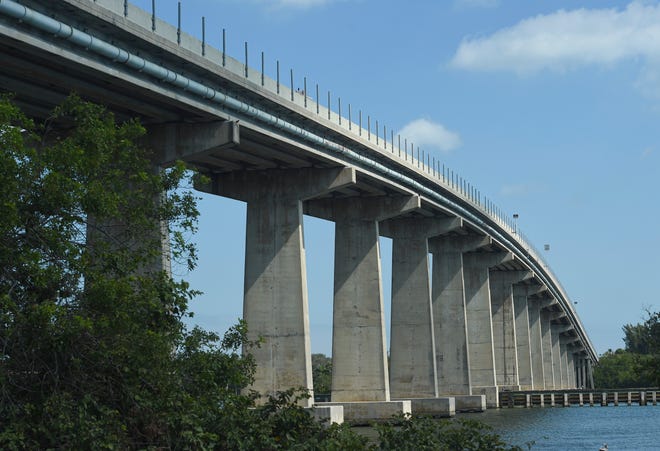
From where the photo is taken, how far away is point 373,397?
65.2m

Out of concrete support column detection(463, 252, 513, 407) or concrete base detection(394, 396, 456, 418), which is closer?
concrete base detection(394, 396, 456, 418)

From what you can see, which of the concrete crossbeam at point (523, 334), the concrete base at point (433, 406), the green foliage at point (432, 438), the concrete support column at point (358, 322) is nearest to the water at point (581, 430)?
the concrete base at point (433, 406)

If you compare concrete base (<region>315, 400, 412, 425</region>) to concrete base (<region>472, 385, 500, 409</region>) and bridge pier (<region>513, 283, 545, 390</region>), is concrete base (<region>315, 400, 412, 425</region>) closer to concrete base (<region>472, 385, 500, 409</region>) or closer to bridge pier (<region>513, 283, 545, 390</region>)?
concrete base (<region>472, 385, 500, 409</region>)

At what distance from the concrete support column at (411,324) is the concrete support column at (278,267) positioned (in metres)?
19.9

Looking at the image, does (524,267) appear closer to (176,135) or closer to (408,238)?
(408,238)

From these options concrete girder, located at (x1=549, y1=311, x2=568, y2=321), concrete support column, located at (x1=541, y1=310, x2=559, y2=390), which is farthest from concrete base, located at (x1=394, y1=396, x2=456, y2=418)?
concrete girder, located at (x1=549, y1=311, x2=568, y2=321)

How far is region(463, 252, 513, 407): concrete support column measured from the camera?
98.3 metres

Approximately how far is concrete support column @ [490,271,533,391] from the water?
2018 cm

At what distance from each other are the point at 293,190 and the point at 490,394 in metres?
45.7

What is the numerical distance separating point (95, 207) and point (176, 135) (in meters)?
22.9

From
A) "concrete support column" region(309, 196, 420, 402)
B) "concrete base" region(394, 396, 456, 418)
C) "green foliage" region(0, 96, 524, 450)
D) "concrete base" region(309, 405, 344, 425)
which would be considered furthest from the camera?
"concrete base" region(394, 396, 456, 418)

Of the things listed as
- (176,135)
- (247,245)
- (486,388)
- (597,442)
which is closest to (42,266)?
(176,135)

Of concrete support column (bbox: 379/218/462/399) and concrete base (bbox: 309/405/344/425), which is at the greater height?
concrete support column (bbox: 379/218/462/399)

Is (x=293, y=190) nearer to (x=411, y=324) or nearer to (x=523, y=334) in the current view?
(x=411, y=324)
